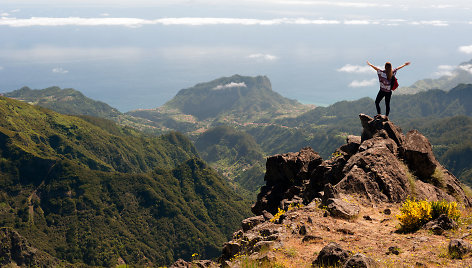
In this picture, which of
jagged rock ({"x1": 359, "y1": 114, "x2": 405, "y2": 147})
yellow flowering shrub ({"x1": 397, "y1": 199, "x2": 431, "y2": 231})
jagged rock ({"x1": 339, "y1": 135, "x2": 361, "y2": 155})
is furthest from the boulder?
jagged rock ({"x1": 339, "y1": 135, "x2": 361, "y2": 155})

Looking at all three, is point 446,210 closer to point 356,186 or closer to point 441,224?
point 441,224

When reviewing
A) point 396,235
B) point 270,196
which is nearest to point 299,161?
point 270,196

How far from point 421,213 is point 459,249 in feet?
14.5

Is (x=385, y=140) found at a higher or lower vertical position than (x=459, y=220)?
higher

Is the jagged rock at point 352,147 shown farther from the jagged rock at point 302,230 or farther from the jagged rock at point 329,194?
the jagged rock at point 302,230

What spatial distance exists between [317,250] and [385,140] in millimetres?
15854

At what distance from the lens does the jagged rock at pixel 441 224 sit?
59.3 feet

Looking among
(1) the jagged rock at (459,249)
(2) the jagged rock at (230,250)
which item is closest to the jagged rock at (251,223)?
(2) the jagged rock at (230,250)

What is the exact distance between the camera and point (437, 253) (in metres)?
15.6

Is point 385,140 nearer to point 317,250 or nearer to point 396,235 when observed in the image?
point 396,235

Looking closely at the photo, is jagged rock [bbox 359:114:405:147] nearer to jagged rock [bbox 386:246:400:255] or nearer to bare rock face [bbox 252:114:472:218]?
bare rock face [bbox 252:114:472:218]

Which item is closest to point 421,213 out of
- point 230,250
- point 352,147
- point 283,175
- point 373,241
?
point 373,241

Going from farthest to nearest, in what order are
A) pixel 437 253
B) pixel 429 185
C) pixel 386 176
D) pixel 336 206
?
pixel 429 185
pixel 386 176
pixel 336 206
pixel 437 253

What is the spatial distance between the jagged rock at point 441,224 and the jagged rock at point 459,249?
288 centimetres
